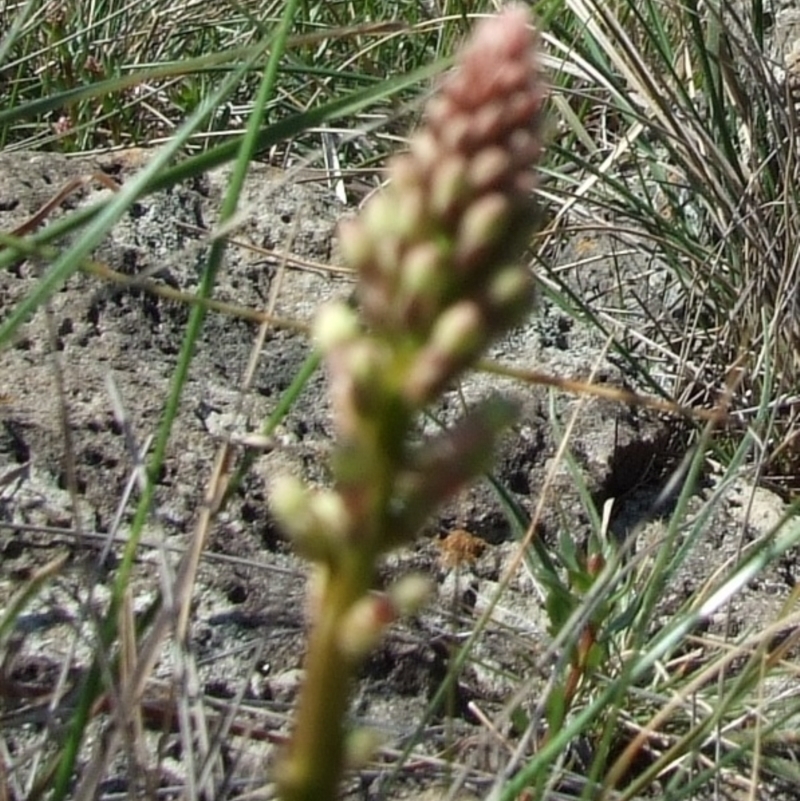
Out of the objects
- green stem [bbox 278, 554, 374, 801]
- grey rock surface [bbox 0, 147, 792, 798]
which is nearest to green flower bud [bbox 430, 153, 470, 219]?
green stem [bbox 278, 554, 374, 801]

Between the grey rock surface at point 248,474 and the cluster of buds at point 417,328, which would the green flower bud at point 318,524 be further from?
the grey rock surface at point 248,474

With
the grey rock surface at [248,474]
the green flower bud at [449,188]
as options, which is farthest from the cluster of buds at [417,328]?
the grey rock surface at [248,474]

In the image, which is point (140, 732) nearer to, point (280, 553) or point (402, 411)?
point (280, 553)

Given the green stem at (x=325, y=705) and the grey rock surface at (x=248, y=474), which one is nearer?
the green stem at (x=325, y=705)

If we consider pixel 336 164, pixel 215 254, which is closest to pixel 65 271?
pixel 215 254

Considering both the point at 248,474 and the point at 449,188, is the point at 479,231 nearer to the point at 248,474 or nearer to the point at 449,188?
the point at 449,188

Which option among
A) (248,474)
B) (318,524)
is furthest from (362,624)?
(248,474)

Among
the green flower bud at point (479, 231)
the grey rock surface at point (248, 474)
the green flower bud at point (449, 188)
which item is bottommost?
the grey rock surface at point (248, 474)

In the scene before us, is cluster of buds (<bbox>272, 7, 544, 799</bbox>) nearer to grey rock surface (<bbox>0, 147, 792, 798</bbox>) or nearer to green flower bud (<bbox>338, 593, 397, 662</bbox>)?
green flower bud (<bbox>338, 593, 397, 662</bbox>)
